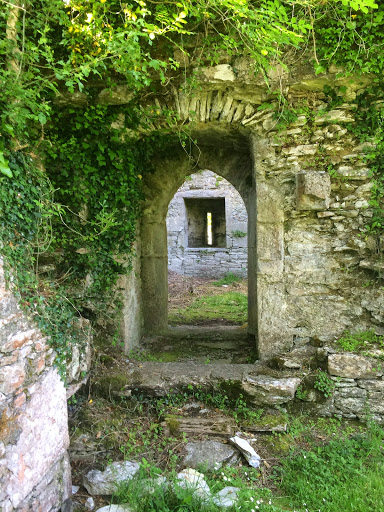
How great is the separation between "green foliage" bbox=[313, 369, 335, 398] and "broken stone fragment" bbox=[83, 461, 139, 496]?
5.48 feet

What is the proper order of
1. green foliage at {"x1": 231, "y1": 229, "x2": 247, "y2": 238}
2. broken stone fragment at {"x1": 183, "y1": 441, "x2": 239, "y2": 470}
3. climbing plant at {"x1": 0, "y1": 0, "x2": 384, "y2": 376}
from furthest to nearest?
green foliage at {"x1": 231, "y1": 229, "x2": 247, "y2": 238} < broken stone fragment at {"x1": 183, "y1": 441, "x2": 239, "y2": 470} < climbing plant at {"x1": 0, "y1": 0, "x2": 384, "y2": 376}

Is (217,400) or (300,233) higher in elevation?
(300,233)

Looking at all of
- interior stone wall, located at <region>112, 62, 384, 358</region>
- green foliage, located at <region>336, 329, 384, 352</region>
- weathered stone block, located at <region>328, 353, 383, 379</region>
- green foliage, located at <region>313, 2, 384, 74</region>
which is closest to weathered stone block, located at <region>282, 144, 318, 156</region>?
interior stone wall, located at <region>112, 62, 384, 358</region>

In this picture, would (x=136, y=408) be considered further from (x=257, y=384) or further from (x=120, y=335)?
(x=257, y=384)

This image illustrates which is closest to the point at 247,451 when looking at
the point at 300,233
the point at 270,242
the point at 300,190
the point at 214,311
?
the point at 270,242

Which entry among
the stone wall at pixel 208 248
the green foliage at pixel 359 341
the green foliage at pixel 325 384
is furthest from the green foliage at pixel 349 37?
the stone wall at pixel 208 248

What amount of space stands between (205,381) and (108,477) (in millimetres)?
1105

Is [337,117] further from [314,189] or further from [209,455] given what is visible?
[209,455]

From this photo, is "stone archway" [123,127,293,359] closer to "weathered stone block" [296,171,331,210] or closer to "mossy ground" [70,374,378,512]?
"weathered stone block" [296,171,331,210]

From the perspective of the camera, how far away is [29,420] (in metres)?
2.04

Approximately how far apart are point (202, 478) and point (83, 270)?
2.03 m

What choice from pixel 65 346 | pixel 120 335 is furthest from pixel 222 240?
pixel 65 346

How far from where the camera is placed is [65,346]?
248 cm

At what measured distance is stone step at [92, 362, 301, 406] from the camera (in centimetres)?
302
